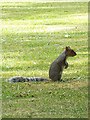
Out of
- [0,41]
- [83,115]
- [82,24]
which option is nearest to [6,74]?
[83,115]

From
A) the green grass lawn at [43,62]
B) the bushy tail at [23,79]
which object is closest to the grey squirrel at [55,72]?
the bushy tail at [23,79]

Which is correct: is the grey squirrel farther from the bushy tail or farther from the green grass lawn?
the green grass lawn

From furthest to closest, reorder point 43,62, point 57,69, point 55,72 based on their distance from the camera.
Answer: point 43,62
point 57,69
point 55,72

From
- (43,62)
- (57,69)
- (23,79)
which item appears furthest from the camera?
(43,62)

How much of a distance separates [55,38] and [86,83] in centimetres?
1052

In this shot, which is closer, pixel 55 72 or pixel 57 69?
pixel 55 72

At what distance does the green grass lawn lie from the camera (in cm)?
1244

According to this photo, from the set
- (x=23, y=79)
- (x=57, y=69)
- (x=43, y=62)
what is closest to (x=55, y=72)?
(x=57, y=69)

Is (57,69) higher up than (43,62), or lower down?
higher up

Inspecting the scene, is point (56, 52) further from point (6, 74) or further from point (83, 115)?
point (83, 115)

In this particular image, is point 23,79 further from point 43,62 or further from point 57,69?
point 43,62

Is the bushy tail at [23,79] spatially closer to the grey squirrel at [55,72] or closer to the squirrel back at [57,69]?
the grey squirrel at [55,72]

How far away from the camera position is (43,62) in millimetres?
18812

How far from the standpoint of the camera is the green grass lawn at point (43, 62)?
1244 cm
